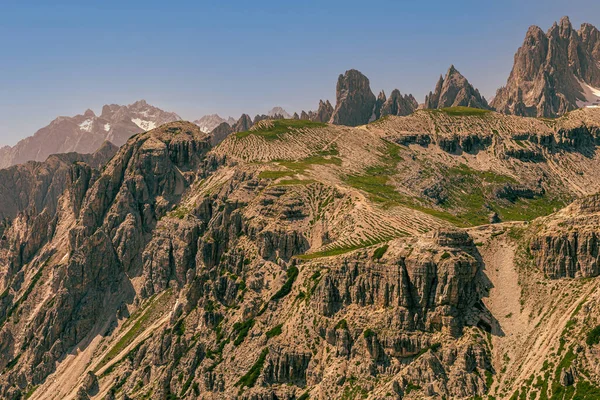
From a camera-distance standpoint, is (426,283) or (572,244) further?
(426,283)

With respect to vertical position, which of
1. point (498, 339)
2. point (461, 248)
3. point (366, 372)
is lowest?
point (366, 372)

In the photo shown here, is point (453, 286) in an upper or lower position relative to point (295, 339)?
upper

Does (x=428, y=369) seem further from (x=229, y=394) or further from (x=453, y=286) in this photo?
(x=229, y=394)

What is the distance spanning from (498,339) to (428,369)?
19.5 metres

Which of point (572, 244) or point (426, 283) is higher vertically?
point (572, 244)

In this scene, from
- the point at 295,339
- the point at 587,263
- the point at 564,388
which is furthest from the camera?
the point at 295,339

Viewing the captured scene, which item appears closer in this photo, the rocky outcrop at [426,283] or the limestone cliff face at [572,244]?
the limestone cliff face at [572,244]

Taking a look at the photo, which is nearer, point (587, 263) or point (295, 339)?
point (587, 263)

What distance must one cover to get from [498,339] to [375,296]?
1387 inches

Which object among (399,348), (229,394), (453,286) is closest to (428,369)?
(399,348)

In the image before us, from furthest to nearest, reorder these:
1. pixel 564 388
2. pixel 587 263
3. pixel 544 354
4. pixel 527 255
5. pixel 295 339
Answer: pixel 295 339
pixel 527 255
pixel 587 263
pixel 544 354
pixel 564 388

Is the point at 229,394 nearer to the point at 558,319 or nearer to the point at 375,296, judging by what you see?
the point at 375,296

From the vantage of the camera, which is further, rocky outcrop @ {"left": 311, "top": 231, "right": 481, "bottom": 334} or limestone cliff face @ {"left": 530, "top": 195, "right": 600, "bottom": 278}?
rocky outcrop @ {"left": 311, "top": 231, "right": 481, "bottom": 334}

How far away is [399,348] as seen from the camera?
538 ft
